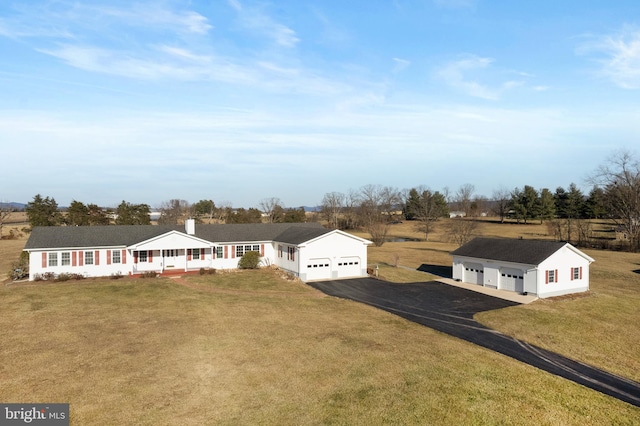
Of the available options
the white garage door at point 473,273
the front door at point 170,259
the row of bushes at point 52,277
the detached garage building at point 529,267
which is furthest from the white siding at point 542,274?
the row of bushes at point 52,277

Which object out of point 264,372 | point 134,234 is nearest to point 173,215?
point 134,234

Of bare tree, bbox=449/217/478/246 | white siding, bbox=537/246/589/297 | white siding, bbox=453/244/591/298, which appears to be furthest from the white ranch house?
bare tree, bbox=449/217/478/246

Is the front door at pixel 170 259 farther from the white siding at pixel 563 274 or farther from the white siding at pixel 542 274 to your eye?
the white siding at pixel 563 274

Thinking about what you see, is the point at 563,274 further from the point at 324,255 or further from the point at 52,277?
the point at 52,277

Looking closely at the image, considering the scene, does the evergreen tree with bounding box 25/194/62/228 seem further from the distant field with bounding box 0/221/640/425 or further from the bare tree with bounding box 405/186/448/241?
the bare tree with bounding box 405/186/448/241

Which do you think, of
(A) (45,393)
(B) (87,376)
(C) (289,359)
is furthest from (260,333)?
(A) (45,393)
